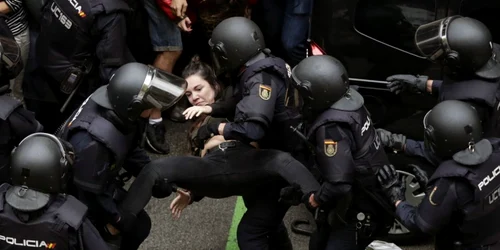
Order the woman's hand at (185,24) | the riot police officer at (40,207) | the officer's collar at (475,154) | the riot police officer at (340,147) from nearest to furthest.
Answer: the riot police officer at (40,207) → the officer's collar at (475,154) → the riot police officer at (340,147) → the woman's hand at (185,24)

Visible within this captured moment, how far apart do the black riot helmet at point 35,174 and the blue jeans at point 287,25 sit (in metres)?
2.87

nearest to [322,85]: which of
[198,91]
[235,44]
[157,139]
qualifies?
[235,44]

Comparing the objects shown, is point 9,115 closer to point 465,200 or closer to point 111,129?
point 111,129

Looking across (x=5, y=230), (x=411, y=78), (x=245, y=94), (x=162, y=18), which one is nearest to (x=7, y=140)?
(x=5, y=230)

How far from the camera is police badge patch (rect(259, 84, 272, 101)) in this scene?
537 cm

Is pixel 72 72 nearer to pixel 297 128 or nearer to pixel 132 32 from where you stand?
pixel 132 32

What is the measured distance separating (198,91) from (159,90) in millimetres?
900

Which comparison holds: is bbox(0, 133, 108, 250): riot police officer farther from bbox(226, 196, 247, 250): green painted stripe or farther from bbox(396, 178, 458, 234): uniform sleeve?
bbox(226, 196, 247, 250): green painted stripe

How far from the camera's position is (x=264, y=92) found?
17.7 feet

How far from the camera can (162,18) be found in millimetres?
6961

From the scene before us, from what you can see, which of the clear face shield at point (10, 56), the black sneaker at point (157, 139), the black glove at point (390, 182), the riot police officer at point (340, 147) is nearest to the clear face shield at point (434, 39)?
the riot police officer at point (340, 147)

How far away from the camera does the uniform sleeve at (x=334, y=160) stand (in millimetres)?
5062

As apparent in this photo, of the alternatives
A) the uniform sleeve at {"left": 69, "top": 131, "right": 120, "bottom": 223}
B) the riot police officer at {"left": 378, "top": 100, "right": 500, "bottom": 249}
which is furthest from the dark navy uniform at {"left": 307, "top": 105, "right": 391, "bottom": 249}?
the uniform sleeve at {"left": 69, "top": 131, "right": 120, "bottom": 223}

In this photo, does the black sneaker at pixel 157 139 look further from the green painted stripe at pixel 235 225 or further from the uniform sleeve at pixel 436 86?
the uniform sleeve at pixel 436 86
